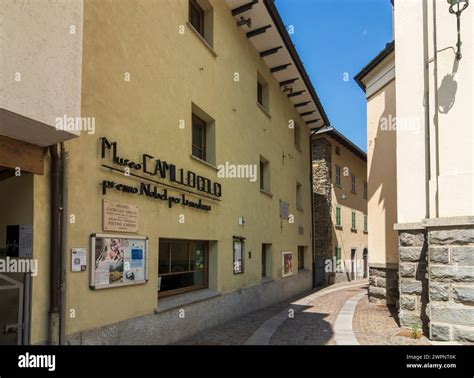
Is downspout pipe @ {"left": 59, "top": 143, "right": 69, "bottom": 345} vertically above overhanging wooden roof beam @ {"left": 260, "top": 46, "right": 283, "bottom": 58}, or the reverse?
overhanging wooden roof beam @ {"left": 260, "top": 46, "right": 283, "bottom": 58}

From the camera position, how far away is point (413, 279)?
8.30m

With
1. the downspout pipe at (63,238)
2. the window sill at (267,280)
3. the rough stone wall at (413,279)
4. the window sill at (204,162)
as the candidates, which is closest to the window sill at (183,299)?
the downspout pipe at (63,238)

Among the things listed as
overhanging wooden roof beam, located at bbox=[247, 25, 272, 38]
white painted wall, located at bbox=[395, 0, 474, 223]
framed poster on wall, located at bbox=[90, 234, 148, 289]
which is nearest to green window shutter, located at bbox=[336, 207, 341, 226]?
overhanging wooden roof beam, located at bbox=[247, 25, 272, 38]

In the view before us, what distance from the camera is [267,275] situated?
13281 mm

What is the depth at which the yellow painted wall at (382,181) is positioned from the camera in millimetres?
12195

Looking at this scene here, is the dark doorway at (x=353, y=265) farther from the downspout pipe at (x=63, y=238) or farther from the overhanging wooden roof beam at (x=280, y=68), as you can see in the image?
the downspout pipe at (x=63, y=238)

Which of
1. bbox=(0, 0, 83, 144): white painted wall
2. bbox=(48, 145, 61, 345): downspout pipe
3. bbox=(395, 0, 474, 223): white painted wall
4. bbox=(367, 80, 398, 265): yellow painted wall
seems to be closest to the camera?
bbox=(0, 0, 83, 144): white painted wall

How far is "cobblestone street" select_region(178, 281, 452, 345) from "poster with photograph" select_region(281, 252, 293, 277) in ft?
7.25

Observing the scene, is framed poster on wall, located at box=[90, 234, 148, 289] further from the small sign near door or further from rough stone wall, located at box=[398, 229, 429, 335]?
rough stone wall, located at box=[398, 229, 429, 335]

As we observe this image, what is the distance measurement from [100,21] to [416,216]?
6.75 m

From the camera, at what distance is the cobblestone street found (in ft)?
24.7

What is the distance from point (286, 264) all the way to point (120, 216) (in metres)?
9.70

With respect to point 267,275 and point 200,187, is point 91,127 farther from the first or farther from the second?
point 267,275

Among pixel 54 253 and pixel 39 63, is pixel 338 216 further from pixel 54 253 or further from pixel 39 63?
pixel 39 63
